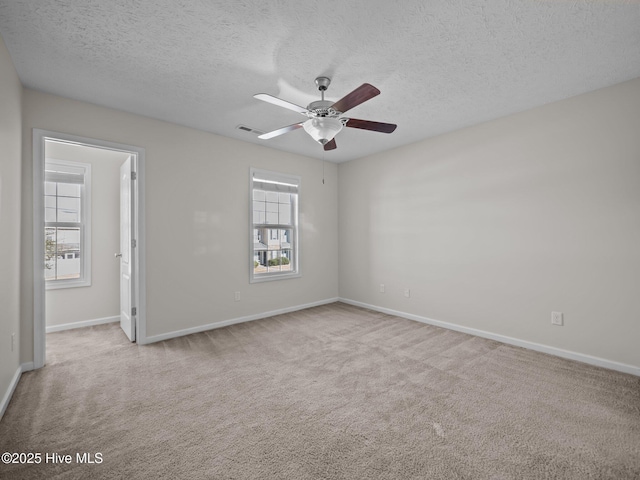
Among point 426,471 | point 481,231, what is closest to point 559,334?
point 481,231

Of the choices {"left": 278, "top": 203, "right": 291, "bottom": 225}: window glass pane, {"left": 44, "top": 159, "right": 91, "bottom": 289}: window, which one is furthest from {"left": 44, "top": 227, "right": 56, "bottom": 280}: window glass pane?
{"left": 278, "top": 203, "right": 291, "bottom": 225}: window glass pane

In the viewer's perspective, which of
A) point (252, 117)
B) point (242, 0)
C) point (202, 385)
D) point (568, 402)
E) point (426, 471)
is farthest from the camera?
point (252, 117)

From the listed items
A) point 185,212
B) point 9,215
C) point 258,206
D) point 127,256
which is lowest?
point 127,256

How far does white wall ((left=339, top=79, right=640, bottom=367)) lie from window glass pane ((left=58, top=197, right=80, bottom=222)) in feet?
14.4

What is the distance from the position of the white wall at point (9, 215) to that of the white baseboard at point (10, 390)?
1 centimetres

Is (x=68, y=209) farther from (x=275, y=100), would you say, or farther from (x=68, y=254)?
(x=275, y=100)

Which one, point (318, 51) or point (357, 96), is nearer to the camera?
point (357, 96)

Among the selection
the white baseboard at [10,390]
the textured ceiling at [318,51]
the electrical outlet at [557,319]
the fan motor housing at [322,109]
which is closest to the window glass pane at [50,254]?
the white baseboard at [10,390]

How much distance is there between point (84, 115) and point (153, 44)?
1.50 meters

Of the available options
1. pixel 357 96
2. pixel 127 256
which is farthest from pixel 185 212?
pixel 357 96

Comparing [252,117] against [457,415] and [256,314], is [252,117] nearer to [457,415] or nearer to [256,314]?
[256,314]

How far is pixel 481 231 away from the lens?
3617 mm

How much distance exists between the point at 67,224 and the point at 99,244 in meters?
0.45

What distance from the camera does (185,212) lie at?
372cm
